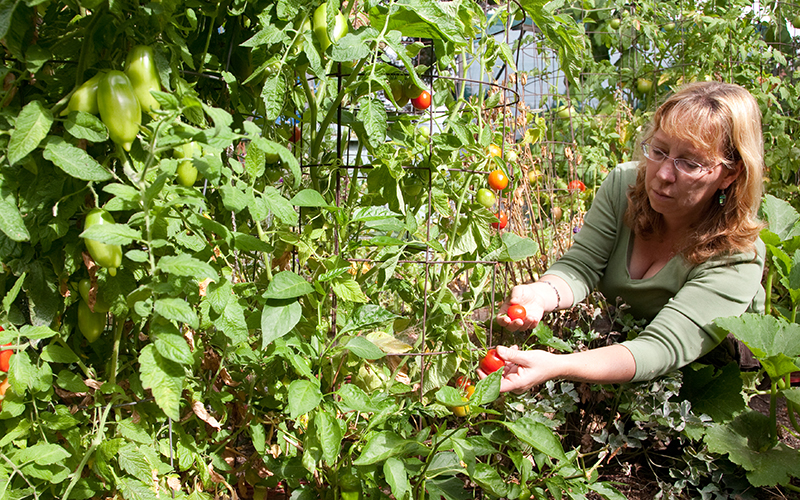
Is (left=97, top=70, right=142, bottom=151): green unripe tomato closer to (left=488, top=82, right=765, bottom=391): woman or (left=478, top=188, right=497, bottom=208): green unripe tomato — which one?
(left=478, top=188, right=497, bottom=208): green unripe tomato

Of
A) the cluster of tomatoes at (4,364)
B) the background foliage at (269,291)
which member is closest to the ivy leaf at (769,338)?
the background foliage at (269,291)

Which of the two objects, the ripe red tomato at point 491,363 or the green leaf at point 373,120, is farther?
the ripe red tomato at point 491,363

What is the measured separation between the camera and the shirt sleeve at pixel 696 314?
4.31 ft

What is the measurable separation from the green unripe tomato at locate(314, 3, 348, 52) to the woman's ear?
3.53 ft

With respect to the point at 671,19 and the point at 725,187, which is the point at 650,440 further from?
the point at 671,19

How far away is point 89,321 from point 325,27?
1.85ft

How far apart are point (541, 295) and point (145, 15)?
3.51 ft

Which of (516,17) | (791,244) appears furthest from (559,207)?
(516,17)

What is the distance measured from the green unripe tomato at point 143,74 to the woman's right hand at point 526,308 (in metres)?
0.87

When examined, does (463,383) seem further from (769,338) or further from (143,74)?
(143,74)

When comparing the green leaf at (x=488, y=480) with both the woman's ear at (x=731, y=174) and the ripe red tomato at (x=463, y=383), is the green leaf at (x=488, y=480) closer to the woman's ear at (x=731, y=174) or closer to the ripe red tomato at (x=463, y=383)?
the ripe red tomato at (x=463, y=383)

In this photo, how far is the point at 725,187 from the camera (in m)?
1.47

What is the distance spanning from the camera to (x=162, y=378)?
2.40 feet

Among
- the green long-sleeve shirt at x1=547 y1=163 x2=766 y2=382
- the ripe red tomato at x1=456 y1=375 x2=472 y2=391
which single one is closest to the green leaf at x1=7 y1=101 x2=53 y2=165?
the ripe red tomato at x1=456 y1=375 x2=472 y2=391
